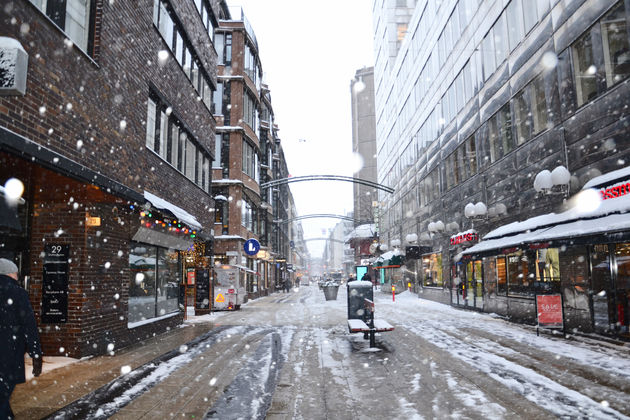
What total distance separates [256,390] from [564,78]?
12.3 meters

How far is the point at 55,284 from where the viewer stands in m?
8.83

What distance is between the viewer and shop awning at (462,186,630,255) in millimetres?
9344

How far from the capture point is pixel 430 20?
29234 millimetres

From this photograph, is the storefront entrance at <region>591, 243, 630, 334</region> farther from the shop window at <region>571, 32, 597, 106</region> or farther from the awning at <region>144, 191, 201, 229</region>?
the awning at <region>144, 191, 201, 229</region>

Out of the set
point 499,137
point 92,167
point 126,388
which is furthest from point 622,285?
point 92,167

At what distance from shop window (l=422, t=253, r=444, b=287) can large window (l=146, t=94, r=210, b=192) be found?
1500cm

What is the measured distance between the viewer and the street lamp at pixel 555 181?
12289mm

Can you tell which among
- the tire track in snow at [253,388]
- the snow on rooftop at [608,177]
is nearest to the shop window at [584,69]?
the snow on rooftop at [608,177]

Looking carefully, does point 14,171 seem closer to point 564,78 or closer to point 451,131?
point 564,78

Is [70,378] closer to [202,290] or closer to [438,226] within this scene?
[202,290]

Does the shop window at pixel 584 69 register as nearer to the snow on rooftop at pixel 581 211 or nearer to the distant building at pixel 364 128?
the snow on rooftop at pixel 581 211

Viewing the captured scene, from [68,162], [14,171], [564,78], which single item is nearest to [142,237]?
[14,171]

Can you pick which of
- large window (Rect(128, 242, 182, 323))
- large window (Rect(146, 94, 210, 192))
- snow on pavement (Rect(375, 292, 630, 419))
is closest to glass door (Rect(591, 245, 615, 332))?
snow on pavement (Rect(375, 292, 630, 419))

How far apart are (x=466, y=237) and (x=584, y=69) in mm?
9579
